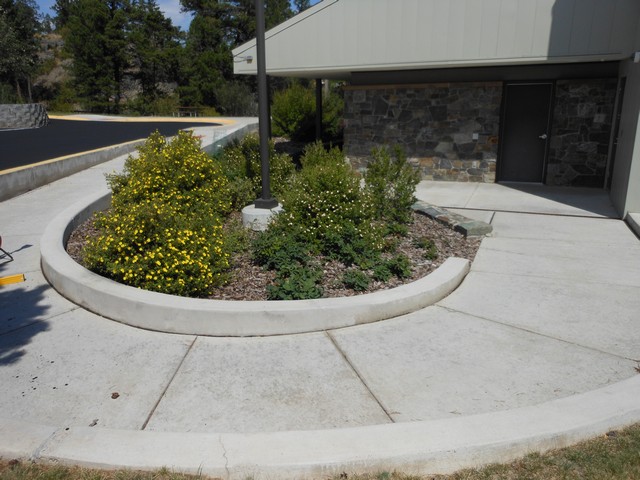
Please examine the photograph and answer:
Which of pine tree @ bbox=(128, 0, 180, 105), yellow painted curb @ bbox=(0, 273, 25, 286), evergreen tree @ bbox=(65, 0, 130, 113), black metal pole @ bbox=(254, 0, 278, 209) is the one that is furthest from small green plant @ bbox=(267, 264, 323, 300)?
evergreen tree @ bbox=(65, 0, 130, 113)

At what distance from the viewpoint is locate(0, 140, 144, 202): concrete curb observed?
32.4 ft

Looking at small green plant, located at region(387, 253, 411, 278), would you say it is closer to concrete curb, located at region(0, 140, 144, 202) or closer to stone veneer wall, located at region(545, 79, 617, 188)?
stone veneer wall, located at region(545, 79, 617, 188)

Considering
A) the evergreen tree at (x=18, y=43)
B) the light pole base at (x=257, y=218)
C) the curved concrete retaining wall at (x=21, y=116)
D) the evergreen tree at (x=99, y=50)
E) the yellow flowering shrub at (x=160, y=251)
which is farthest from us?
the evergreen tree at (x=99, y=50)

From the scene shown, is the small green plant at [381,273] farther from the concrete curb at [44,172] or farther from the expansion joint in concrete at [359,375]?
the concrete curb at [44,172]

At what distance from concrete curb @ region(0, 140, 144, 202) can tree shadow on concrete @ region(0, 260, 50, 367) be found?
4.99 meters

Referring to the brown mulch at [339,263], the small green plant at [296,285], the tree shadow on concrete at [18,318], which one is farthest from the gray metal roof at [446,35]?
the tree shadow on concrete at [18,318]

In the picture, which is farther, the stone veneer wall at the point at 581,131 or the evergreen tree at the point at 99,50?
the evergreen tree at the point at 99,50

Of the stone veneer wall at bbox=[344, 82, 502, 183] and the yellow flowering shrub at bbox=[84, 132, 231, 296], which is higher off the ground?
the stone veneer wall at bbox=[344, 82, 502, 183]

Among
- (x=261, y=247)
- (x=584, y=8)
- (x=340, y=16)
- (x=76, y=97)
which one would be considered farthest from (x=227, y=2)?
(x=261, y=247)

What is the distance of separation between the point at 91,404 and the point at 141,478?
93 cm

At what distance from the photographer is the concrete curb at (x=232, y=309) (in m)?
4.55

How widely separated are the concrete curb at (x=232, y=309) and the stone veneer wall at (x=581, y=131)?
7690 mm

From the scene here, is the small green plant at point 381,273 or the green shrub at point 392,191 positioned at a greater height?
the green shrub at point 392,191

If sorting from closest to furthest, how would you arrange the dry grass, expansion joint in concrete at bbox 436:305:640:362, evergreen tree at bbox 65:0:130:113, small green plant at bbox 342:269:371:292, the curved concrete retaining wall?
the dry grass < expansion joint in concrete at bbox 436:305:640:362 < small green plant at bbox 342:269:371:292 < the curved concrete retaining wall < evergreen tree at bbox 65:0:130:113
